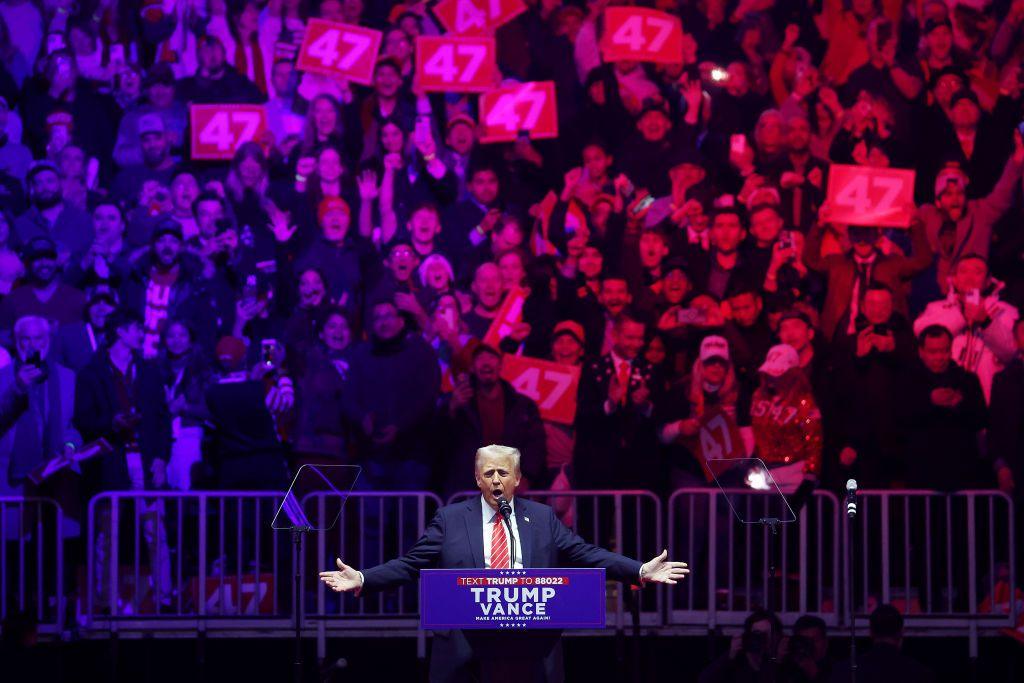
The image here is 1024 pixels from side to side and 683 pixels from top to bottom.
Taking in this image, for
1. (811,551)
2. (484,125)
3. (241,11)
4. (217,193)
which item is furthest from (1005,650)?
(241,11)

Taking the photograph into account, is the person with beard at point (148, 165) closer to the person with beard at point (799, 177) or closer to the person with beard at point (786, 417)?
the person with beard at point (799, 177)

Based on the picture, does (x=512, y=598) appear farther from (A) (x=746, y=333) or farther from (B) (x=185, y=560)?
(A) (x=746, y=333)

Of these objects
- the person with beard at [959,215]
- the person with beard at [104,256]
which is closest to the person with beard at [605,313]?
the person with beard at [959,215]

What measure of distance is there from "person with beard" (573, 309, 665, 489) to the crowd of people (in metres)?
0.02

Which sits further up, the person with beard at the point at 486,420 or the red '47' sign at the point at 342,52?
the red '47' sign at the point at 342,52

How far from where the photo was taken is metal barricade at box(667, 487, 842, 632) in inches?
370

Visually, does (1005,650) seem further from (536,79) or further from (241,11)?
(241,11)

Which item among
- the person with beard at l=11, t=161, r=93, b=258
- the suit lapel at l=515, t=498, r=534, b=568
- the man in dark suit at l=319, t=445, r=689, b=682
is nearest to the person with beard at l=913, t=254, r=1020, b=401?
the man in dark suit at l=319, t=445, r=689, b=682

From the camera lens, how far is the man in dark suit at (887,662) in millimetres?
6988

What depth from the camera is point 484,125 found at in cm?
1116

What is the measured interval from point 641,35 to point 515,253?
1.83 m

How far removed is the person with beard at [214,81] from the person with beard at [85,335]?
1599 mm

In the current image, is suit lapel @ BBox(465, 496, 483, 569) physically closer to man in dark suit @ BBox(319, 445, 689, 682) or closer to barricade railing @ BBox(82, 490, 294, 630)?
man in dark suit @ BBox(319, 445, 689, 682)

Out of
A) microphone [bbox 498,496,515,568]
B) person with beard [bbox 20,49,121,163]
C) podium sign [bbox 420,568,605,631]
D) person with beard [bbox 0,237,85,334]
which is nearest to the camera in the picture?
podium sign [bbox 420,568,605,631]
